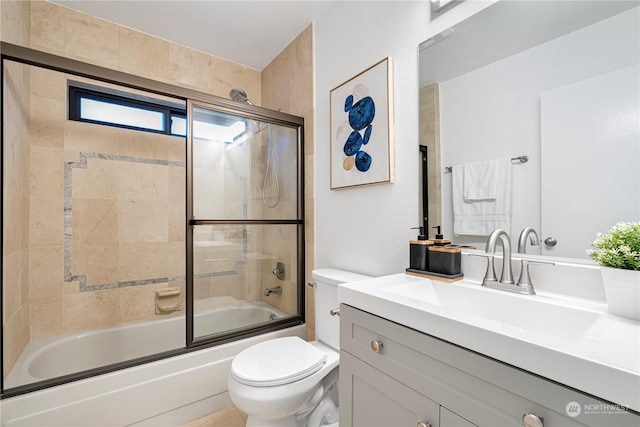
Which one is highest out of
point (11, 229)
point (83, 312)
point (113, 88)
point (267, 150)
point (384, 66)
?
point (113, 88)

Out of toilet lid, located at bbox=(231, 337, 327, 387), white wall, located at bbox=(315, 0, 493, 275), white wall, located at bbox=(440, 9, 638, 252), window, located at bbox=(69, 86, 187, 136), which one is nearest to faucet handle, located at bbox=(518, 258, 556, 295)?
white wall, located at bbox=(440, 9, 638, 252)

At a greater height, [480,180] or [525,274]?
[480,180]

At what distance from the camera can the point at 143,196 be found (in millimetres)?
2281

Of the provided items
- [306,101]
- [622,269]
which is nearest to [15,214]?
[306,101]

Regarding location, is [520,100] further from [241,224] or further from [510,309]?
[241,224]

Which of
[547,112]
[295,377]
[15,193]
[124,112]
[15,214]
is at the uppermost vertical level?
[124,112]

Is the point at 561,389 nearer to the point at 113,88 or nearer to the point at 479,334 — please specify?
the point at 479,334

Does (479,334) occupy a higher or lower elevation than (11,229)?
lower

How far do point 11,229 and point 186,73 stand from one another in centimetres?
167

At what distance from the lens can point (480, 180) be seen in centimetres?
121

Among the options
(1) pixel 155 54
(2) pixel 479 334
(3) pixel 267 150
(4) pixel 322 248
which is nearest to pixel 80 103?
(1) pixel 155 54

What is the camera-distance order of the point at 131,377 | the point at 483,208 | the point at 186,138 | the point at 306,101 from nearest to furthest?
the point at 483,208 < the point at 131,377 < the point at 186,138 < the point at 306,101

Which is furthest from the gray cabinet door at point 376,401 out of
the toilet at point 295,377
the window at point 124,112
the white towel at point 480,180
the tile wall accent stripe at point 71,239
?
the window at point 124,112

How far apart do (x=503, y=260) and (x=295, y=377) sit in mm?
998
